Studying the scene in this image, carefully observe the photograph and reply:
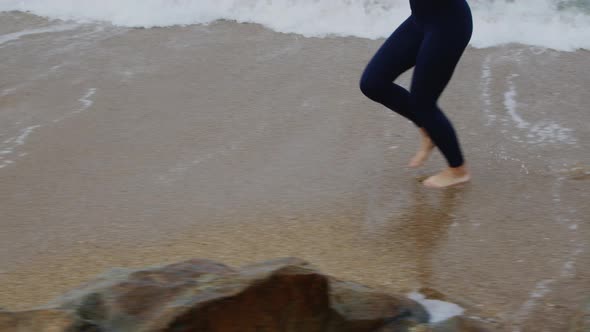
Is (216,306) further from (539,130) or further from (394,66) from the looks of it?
(539,130)

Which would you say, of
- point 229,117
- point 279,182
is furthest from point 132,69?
point 279,182

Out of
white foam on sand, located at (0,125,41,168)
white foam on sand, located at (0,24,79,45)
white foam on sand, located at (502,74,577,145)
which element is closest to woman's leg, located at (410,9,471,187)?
white foam on sand, located at (502,74,577,145)

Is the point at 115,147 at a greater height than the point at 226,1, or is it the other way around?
the point at 226,1

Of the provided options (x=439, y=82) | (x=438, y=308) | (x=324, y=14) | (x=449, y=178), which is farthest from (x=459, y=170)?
(x=324, y=14)

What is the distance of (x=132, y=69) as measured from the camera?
241 inches

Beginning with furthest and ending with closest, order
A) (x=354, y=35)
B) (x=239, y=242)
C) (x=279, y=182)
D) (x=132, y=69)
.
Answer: (x=354, y=35)
(x=132, y=69)
(x=279, y=182)
(x=239, y=242)

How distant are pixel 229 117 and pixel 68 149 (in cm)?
102

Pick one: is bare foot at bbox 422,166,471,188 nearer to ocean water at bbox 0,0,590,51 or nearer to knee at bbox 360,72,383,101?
knee at bbox 360,72,383,101

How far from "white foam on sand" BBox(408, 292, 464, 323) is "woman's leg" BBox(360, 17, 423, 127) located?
4.16 ft

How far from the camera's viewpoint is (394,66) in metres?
4.20

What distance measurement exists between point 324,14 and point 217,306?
17.1ft

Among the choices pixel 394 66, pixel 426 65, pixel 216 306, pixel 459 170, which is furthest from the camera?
pixel 459 170

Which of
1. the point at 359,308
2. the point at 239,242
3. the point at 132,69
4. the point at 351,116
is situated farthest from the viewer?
the point at 132,69

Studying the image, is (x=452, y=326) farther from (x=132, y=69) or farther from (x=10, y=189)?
(x=132, y=69)
